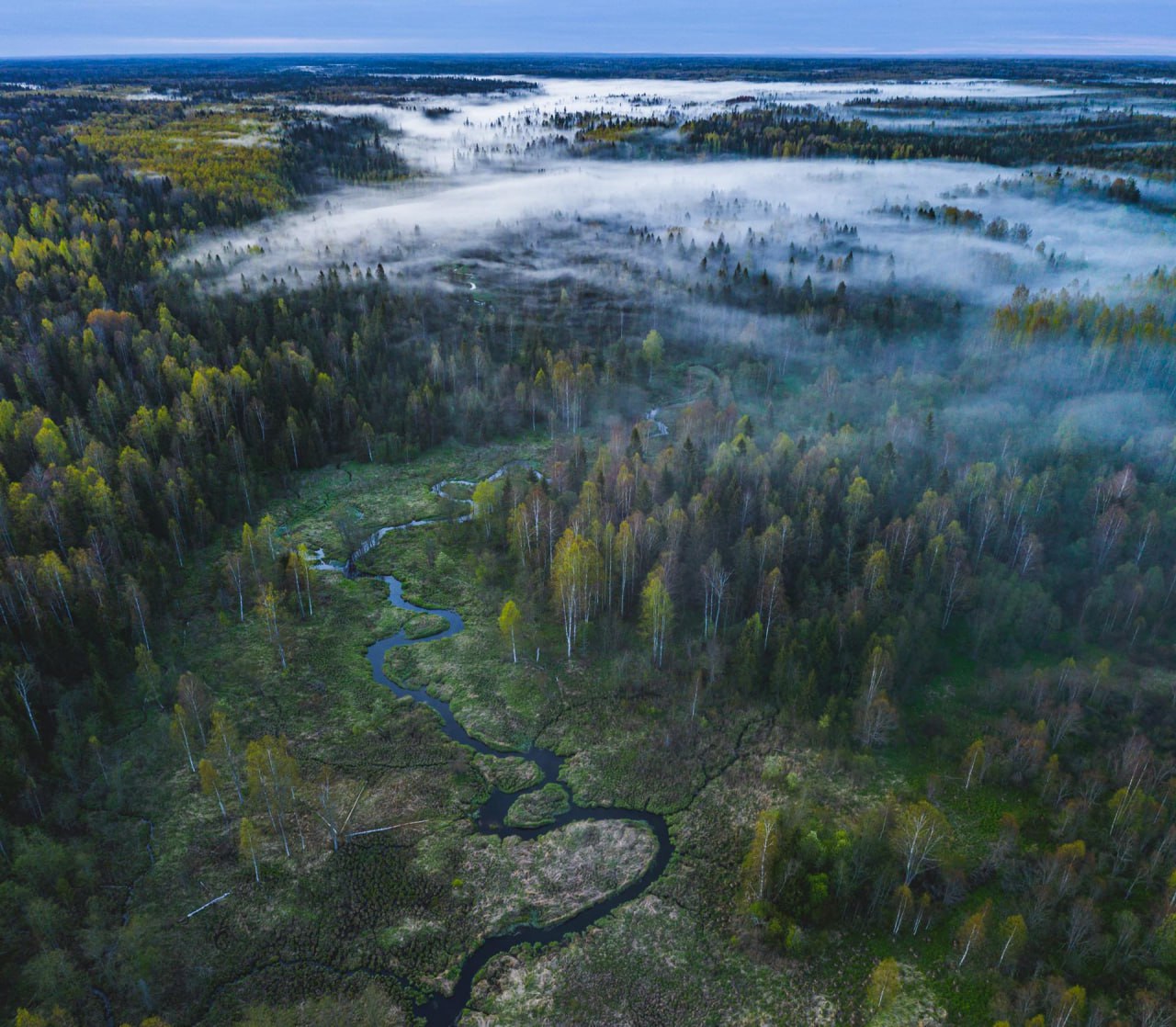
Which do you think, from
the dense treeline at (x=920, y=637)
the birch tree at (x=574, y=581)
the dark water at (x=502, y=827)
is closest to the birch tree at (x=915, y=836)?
the dense treeline at (x=920, y=637)

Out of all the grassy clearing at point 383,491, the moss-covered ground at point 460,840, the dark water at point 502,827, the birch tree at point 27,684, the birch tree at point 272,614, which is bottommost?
the dark water at point 502,827

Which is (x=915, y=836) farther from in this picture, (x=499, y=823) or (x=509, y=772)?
(x=509, y=772)

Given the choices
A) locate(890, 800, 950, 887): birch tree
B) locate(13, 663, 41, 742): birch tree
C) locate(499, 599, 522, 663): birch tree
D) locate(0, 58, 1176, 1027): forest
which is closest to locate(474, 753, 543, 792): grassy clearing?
locate(0, 58, 1176, 1027): forest

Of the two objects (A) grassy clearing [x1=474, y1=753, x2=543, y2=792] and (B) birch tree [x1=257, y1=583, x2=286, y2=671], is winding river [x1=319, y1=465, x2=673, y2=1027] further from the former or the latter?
(B) birch tree [x1=257, y1=583, x2=286, y2=671]

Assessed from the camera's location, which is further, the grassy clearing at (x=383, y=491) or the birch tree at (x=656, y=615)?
the grassy clearing at (x=383, y=491)

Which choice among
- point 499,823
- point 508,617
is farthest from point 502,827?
point 508,617

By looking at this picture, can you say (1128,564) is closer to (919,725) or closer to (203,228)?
(919,725)

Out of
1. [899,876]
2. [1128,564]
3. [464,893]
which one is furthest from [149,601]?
[1128,564]

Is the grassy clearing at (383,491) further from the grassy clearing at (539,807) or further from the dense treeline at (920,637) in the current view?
the grassy clearing at (539,807)
